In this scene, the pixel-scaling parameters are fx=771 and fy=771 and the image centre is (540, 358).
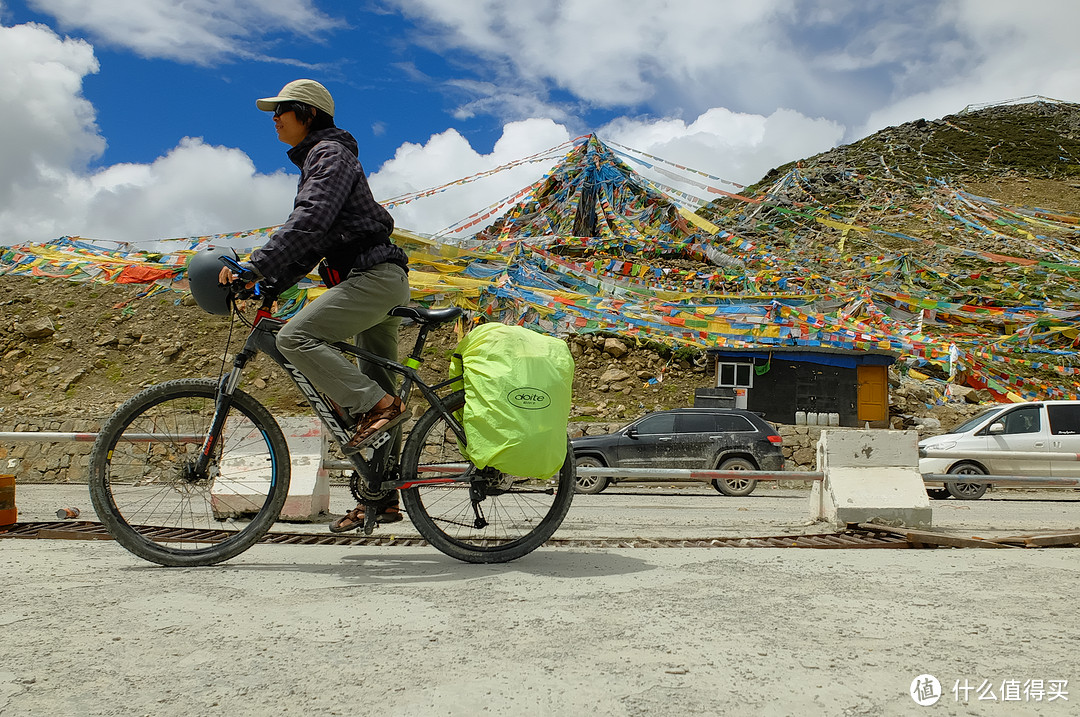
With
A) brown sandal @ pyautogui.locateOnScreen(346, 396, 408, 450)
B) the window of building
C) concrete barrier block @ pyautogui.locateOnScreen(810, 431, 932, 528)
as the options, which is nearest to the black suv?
the window of building

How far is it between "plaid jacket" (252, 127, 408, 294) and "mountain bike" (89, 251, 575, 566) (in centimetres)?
27

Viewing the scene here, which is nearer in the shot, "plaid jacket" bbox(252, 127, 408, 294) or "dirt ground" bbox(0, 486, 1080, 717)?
"dirt ground" bbox(0, 486, 1080, 717)

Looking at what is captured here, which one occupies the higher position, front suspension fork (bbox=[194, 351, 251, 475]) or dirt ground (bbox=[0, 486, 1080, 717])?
front suspension fork (bbox=[194, 351, 251, 475])

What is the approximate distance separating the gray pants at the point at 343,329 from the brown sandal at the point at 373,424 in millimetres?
56

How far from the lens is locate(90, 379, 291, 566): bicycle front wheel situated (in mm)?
3652

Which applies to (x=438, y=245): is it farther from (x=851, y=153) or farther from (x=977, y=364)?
(x=851, y=153)

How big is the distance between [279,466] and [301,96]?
1879mm

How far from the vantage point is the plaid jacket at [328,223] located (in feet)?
11.9

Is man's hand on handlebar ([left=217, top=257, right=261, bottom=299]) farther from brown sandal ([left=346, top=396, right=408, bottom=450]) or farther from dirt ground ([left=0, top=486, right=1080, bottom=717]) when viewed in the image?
dirt ground ([left=0, top=486, right=1080, bottom=717])

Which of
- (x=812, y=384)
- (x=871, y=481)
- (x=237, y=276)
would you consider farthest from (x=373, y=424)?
(x=812, y=384)

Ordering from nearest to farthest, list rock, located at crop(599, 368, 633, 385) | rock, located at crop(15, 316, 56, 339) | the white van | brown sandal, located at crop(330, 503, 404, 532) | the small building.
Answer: brown sandal, located at crop(330, 503, 404, 532) → the white van → the small building → rock, located at crop(599, 368, 633, 385) → rock, located at crop(15, 316, 56, 339)

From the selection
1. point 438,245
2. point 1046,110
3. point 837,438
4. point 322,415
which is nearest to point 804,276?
point 438,245

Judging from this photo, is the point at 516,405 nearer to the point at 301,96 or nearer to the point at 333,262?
the point at 333,262

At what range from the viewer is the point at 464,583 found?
3188 mm
